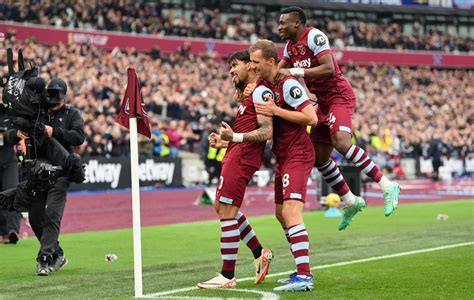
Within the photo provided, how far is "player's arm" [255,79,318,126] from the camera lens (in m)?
9.18

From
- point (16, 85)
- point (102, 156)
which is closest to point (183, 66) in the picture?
point (102, 156)

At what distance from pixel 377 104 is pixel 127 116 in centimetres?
3912

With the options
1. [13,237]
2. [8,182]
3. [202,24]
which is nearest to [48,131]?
[8,182]

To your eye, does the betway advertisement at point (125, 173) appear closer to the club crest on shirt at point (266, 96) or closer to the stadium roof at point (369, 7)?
the club crest on shirt at point (266, 96)

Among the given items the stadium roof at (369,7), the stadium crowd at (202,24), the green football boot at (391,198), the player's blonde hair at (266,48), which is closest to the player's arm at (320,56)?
the player's blonde hair at (266,48)

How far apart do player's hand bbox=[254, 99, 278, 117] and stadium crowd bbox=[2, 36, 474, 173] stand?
758 inches

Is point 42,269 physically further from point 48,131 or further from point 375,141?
point 375,141

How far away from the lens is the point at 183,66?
39594mm

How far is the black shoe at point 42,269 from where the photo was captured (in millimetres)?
10914

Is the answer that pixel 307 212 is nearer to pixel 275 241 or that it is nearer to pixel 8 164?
pixel 275 241

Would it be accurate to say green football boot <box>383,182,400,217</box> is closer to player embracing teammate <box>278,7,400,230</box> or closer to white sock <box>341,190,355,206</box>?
player embracing teammate <box>278,7,400,230</box>

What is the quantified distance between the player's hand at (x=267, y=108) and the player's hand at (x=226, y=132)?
1.48ft

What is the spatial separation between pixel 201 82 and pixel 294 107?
28951mm

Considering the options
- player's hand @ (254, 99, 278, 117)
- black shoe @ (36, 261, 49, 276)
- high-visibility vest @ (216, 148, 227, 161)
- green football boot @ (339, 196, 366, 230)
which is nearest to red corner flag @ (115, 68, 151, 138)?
player's hand @ (254, 99, 278, 117)
